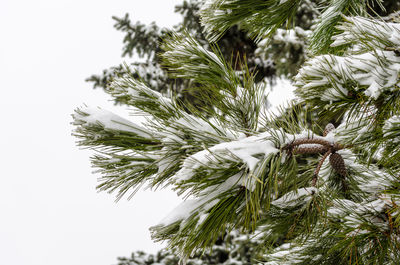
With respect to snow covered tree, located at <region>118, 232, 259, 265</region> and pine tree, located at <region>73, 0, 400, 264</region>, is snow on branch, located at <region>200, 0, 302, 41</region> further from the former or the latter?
snow covered tree, located at <region>118, 232, 259, 265</region>

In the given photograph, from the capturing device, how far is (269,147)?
0.89 meters

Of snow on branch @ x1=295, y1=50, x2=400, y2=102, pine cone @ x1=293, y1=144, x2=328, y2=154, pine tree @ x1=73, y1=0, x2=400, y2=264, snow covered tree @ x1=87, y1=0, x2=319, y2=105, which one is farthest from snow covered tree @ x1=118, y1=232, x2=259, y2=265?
snow on branch @ x1=295, y1=50, x2=400, y2=102

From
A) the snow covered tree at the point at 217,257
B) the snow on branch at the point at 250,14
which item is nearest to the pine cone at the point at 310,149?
the snow on branch at the point at 250,14

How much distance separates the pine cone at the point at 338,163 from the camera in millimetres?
1270

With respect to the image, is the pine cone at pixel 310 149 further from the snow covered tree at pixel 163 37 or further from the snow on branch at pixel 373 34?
the snow covered tree at pixel 163 37

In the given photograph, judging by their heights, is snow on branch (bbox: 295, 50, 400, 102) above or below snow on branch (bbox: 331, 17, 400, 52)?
below

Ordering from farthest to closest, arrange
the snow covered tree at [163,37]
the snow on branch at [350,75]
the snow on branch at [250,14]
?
1. the snow covered tree at [163,37]
2. the snow on branch at [250,14]
3. the snow on branch at [350,75]

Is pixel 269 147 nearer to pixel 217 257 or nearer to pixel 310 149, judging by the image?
pixel 310 149

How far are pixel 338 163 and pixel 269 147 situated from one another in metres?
0.54

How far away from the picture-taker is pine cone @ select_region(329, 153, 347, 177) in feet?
4.17

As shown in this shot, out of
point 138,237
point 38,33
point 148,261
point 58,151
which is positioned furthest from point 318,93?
point 38,33

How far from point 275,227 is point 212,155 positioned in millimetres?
587

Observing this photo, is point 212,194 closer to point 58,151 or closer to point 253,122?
point 253,122

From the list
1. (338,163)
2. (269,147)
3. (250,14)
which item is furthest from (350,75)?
(250,14)
